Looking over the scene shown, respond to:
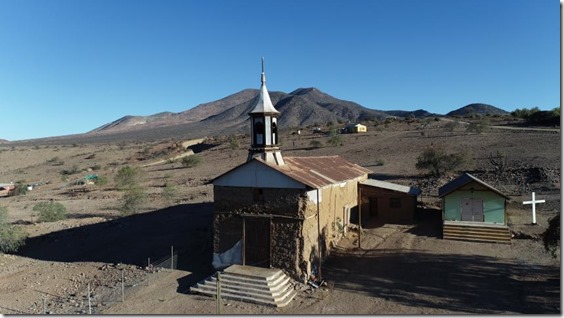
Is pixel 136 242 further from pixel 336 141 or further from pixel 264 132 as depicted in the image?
pixel 336 141

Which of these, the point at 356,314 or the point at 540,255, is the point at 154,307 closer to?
the point at 356,314

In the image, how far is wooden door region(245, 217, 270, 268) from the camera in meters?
15.9

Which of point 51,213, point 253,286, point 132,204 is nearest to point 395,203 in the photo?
point 253,286

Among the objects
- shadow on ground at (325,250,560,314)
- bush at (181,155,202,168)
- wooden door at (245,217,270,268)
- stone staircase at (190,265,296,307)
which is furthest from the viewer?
bush at (181,155,202,168)

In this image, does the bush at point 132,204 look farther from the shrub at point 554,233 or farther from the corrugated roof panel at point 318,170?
the shrub at point 554,233

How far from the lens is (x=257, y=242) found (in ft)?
52.7

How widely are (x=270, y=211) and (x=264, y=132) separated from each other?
336 cm

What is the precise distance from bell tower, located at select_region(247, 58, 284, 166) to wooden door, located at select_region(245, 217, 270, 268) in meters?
2.50

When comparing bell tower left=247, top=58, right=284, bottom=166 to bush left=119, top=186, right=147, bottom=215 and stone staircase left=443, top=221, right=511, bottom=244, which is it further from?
bush left=119, top=186, right=147, bottom=215

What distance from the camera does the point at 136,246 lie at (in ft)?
68.5

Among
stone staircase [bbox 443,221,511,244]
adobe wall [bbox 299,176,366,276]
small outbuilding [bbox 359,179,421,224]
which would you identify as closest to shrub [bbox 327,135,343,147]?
small outbuilding [bbox 359,179,421,224]

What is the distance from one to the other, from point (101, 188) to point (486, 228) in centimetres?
3883

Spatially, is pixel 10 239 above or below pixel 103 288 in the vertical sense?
above

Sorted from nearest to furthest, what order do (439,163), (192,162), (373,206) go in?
(373,206) → (439,163) → (192,162)
